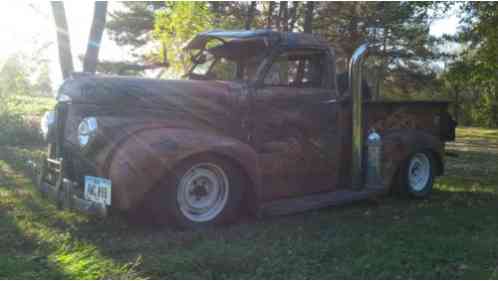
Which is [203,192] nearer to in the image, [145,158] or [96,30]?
[145,158]

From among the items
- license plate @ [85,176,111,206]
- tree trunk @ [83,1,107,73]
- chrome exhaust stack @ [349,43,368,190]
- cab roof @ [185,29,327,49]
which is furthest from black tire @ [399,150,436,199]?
tree trunk @ [83,1,107,73]

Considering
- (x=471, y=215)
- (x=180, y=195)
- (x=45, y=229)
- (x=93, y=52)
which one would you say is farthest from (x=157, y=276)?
(x=93, y=52)

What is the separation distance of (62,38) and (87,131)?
404 inches

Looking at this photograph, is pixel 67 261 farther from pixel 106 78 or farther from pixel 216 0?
pixel 216 0

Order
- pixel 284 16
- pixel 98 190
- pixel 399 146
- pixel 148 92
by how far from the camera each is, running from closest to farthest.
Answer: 1. pixel 98 190
2. pixel 148 92
3. pixel 399 146
4. pixel 284 16

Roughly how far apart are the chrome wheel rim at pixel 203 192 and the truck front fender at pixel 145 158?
225 mm

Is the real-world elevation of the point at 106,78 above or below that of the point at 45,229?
above

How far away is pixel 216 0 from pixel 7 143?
31.7 feet

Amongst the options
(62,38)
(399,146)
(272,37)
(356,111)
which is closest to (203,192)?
(272,37)

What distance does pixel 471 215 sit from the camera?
5.64 metres

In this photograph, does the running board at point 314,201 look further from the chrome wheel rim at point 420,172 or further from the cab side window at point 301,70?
the cab side window at point 301,70

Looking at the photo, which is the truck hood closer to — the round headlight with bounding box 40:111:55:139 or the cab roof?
the round headlight with bounding box 40:111:55:139

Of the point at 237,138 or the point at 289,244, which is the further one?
the point at 237,138

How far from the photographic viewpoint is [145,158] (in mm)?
4324
